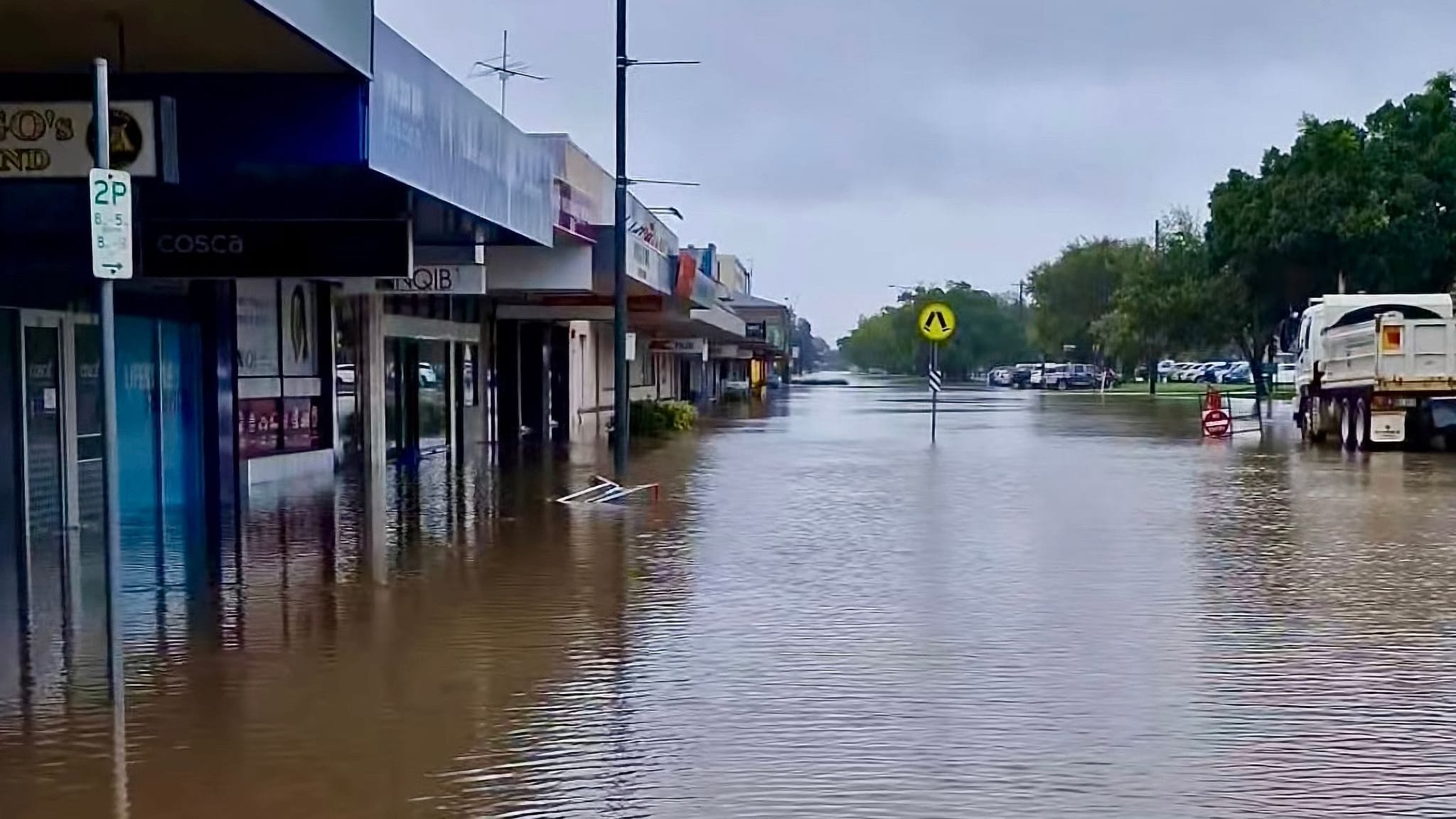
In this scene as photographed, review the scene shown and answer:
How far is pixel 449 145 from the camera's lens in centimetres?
1514

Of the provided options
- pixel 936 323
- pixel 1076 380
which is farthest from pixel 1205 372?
pixel 936 323

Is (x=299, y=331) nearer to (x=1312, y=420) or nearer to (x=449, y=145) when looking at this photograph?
(x=449, y=145)

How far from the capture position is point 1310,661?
9.73 meters

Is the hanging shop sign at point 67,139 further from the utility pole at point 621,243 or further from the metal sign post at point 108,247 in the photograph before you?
the utility pole at point 621,243

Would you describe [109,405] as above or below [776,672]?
above

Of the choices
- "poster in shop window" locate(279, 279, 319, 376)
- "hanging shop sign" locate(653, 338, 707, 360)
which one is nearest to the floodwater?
"poster in shop window" locate(279, 279, 319, 376)

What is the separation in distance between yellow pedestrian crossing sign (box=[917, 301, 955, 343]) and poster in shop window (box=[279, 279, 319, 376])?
1418 cm

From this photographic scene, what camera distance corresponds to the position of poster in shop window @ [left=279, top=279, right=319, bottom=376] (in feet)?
71.8

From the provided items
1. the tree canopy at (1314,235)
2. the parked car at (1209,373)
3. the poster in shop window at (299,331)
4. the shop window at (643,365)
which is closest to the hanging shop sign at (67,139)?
the poster in shop window at (299,331)

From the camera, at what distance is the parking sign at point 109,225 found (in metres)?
8.28

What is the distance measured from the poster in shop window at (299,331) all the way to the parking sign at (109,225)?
13220mm

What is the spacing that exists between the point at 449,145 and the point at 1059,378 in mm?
84432

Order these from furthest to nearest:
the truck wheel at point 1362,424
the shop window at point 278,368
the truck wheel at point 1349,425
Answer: the truck wheel at point 1349,425, the truck wheel at point 1362,424, the shop window at point 278,368

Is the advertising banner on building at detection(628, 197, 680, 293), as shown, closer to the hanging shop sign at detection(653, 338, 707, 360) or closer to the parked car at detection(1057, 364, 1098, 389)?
the hanging shop sign at detection(653, 338, 707, 360)
